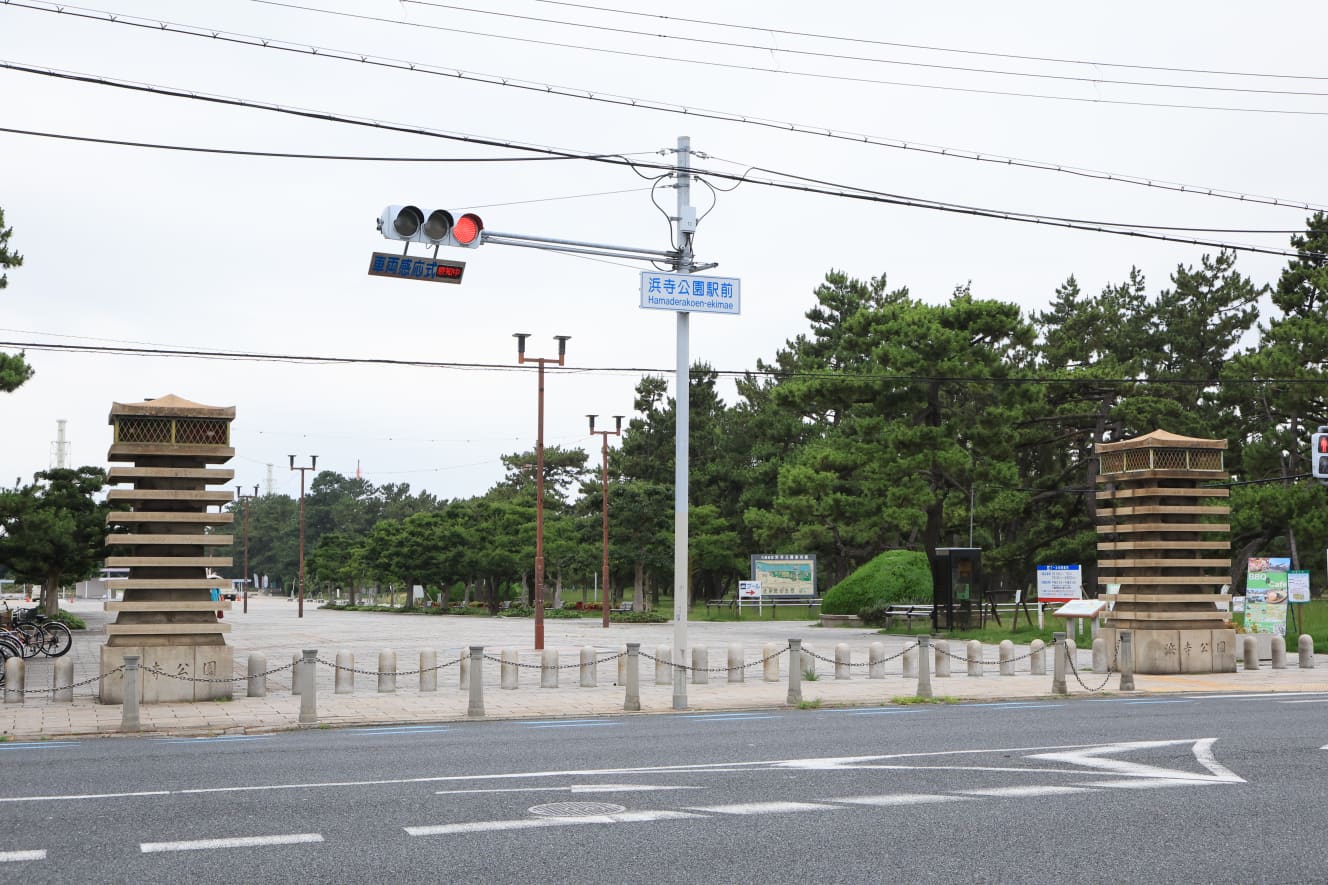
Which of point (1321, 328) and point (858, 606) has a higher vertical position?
point (1321, 328)

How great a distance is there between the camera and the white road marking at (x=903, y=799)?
374 inches

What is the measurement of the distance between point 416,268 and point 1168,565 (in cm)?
1573

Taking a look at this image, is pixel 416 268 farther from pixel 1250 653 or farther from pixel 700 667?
pixel 1250 653

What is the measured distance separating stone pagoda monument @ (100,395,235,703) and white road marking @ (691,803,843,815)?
11743mm

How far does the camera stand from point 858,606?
149 feet

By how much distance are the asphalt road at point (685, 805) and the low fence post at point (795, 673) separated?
121 inches

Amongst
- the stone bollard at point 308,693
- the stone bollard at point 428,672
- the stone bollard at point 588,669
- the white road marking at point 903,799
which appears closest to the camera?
the white road marking at point 903,799

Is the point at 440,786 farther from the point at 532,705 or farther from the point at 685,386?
the point at 685,386

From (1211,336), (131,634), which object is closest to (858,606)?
(131,634)

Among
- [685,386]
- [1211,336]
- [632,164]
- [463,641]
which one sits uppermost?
[1211,336]

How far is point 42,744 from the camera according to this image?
47.1 feet

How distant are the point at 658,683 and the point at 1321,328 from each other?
32161 millimetres

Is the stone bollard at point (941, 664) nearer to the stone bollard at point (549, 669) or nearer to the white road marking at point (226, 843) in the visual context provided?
the stone bollard at point (549, 669)

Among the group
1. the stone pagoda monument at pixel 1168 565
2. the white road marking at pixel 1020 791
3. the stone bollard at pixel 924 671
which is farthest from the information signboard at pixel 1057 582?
the white road marking at pixel 1020 791
